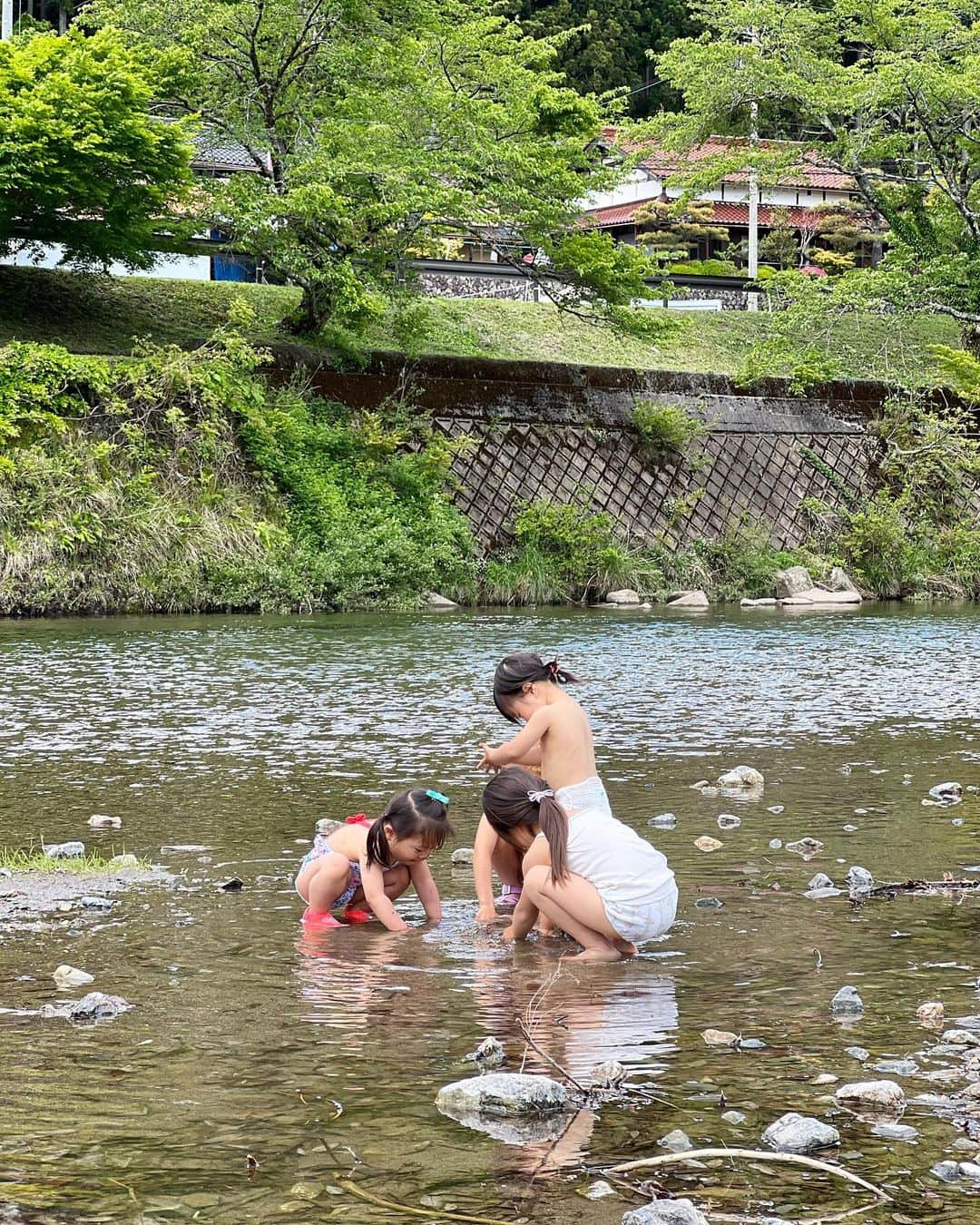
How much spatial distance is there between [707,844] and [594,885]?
177cm

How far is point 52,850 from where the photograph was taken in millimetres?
6754

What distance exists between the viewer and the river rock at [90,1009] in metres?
4.47

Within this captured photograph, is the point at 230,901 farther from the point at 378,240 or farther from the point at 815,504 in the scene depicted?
the point at 815,504

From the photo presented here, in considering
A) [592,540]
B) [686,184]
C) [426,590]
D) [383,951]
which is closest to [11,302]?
[426,590]

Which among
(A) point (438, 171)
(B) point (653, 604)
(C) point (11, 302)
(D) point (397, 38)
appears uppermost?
(D) point (397, 38)

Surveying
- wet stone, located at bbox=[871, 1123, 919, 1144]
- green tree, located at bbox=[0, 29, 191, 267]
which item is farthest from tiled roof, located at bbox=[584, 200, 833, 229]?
wet stone, located at bbox=[871, 1123, 919, 1144]

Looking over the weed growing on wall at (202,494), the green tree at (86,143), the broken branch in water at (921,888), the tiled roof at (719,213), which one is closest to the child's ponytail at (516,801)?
the broken branch in water at (921,888)

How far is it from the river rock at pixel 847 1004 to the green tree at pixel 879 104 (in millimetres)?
28664

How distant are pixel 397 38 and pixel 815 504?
1192 cm

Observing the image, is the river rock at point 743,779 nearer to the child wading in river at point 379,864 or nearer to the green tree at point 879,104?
the child wading in river at point 379,864

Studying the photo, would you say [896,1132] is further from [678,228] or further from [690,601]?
[678,228]

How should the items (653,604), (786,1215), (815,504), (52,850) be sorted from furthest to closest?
(815,504) → (653,604) → (52,850) → (786,1215)

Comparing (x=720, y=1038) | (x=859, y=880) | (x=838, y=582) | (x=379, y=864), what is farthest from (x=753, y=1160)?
(x=838, y=582)

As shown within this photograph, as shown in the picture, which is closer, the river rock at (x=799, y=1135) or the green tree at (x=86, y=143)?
the river rock at (x=799, y=1135)
